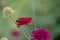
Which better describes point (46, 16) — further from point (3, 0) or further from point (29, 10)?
point (3, 0)

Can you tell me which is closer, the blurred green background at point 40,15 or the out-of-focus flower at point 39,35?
the out-of-focus flower at point 39,35

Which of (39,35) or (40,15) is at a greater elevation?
(40,15)

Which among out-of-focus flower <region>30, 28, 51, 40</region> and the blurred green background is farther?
the blurred green background

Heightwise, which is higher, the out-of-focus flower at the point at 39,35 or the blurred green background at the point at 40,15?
the blurred green background at the point at 40,15

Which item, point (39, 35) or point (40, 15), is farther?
point (40, 15)

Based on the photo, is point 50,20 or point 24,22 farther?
point 50,20

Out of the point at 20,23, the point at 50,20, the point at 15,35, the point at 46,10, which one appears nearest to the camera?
the point at 20,23

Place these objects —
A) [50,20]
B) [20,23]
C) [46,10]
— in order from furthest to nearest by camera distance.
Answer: [46,10] → [50,20] → [20,23]

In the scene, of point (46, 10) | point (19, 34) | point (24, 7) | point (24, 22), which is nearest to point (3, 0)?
point (24, 7)

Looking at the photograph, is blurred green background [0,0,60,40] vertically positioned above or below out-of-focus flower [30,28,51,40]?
above

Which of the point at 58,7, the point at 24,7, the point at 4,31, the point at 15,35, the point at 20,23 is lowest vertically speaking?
the point at 20,23

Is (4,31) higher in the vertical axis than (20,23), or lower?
higher
